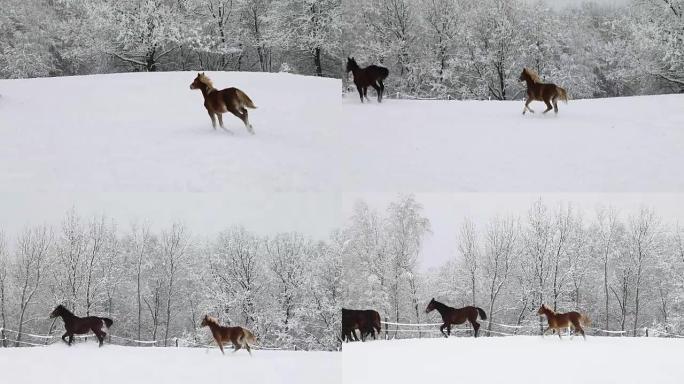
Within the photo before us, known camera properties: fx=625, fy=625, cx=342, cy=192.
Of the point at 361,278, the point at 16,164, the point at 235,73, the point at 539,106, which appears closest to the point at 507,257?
the point at 361,278

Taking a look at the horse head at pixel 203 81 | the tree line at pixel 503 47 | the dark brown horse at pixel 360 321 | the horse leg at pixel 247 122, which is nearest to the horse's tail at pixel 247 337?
the dark brown horse at pixel 360 321

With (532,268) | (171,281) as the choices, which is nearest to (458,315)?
(532,268)

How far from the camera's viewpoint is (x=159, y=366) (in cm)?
1112

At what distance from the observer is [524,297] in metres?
22.6

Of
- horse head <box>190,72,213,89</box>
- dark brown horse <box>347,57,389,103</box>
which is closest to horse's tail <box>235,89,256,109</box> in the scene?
horse head <box>190,72,213,89</box>

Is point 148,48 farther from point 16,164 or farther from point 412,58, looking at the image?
point 16,164

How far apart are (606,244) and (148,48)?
21.0 m

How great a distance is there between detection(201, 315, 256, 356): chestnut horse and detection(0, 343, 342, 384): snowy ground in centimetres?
27

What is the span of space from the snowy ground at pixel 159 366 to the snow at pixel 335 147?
3243 millimetres

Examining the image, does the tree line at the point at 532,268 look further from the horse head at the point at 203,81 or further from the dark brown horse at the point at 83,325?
the horse head at the point at 203,81

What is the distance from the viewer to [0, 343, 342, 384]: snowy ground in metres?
10.4

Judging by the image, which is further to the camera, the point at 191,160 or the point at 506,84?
the point at 506,84

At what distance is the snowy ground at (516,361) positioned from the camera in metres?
9.18

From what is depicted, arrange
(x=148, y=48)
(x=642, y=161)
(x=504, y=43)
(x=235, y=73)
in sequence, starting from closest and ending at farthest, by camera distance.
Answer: (x=642, y=161)
(x=235, y=73)
(x=148, y=48)
(x=504, y=43)
